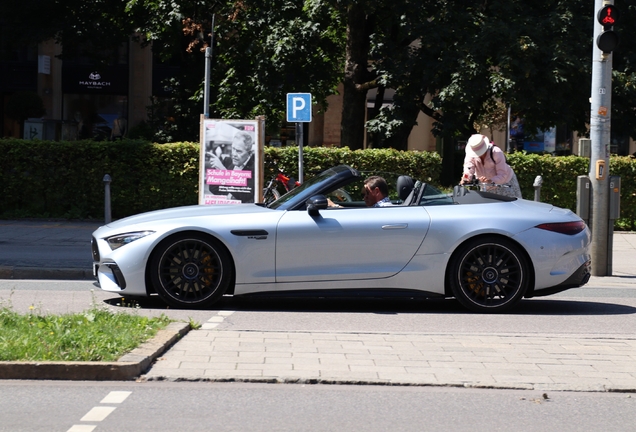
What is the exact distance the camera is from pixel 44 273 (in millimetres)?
11250

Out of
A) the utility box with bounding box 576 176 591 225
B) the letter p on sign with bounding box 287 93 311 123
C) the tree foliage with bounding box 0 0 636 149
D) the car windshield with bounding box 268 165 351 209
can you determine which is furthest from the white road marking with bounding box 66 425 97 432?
the tree foliage with bounding box 0 0 636 149

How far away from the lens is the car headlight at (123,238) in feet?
28.6

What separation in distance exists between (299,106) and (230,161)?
163 cm

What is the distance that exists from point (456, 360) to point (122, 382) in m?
2.15

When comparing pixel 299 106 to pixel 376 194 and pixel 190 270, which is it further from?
pixel 190 270

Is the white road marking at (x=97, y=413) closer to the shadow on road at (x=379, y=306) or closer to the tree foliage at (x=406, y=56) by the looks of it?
the shadow on road at (x=379, y=306)

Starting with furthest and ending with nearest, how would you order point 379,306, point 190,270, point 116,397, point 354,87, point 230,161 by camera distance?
1. point 354,87
2. point 230,161
3. point 379,306
4. point 190,270
5. point 116,397

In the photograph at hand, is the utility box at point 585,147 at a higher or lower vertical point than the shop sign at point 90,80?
lower

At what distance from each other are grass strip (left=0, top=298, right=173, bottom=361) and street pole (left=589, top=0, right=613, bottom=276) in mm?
6665

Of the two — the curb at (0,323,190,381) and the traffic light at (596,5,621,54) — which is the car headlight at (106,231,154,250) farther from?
the traffic light at (596,5,621,54)

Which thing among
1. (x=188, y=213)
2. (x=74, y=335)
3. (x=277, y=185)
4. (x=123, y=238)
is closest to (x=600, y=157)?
(x=188, y=213)

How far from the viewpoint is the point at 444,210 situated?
29.0ft

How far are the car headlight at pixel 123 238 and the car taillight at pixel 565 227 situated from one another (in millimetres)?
3524

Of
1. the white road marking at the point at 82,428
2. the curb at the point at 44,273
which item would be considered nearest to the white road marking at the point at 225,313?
the curb at the point at 44,273
